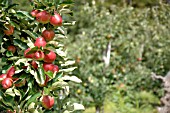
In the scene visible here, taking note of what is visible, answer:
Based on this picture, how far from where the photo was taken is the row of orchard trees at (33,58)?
1825 millimetres

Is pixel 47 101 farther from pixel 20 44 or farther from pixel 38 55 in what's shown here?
pixel 20 44

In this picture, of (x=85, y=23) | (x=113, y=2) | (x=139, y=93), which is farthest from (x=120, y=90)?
(x=113, y=2)

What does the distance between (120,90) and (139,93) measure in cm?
58

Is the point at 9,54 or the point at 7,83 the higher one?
the point at 9,54

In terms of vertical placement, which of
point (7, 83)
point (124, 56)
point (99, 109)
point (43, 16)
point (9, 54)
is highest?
point (43, 16)

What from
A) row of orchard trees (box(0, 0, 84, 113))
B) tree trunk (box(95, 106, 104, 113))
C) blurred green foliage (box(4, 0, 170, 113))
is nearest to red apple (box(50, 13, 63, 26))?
row of orchard trees (box(0, 0, 84, 113))

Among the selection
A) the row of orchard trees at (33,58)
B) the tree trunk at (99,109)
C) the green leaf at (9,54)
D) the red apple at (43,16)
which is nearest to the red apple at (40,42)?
the row of orchard trees at (33,58)

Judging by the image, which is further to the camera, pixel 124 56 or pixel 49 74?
pixel 124 56

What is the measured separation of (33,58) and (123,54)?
4929 mm

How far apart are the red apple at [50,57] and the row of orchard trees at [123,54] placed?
11.8 ft

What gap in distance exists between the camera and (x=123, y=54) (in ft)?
21.8

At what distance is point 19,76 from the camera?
188 cm

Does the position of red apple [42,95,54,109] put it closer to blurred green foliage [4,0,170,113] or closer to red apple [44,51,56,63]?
red apple [44,51,56,63]

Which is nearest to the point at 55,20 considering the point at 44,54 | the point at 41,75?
the point at 44,54
